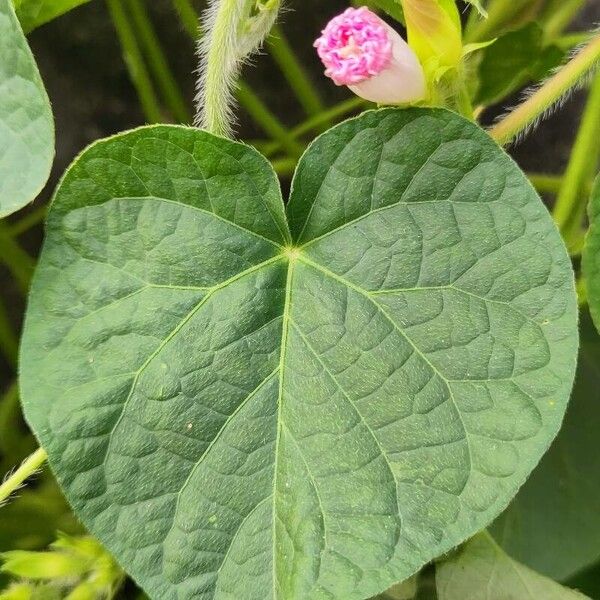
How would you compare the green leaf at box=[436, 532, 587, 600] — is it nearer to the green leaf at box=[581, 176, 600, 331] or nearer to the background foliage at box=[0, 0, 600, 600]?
the background foliage at box=[0, 0, 600, 600]

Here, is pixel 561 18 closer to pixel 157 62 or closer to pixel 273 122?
pixel 273 122

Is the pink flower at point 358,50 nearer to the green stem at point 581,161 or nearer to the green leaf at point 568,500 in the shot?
the green stem at point 581,161

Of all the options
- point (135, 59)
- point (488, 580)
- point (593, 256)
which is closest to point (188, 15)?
point (135, 59)

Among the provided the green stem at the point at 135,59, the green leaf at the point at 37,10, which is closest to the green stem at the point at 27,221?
the green stem at the point at 135,59

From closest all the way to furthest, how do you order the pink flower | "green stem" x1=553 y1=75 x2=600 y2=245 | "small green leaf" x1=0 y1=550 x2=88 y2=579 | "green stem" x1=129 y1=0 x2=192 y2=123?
the pink flower, "small green leaf" x1=0 y1=550 x2=88 y2=579, "green stem" x1=553 y1=75 x2=600 y2=245, "green stem" x1=129 y1=0 x2=192 y2=123

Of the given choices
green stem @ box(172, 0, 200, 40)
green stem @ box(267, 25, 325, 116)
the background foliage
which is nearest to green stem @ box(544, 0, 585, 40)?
the background foliage

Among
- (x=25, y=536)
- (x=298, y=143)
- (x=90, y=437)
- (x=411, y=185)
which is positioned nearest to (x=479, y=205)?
(x=411, y=185)
